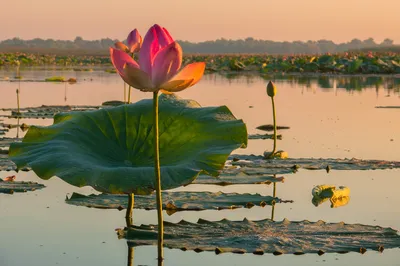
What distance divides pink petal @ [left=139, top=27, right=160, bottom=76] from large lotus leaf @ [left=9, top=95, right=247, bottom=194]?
1.64 feet

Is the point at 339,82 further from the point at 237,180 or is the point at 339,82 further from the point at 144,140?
the point at 144,140

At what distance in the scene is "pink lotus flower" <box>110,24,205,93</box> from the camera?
2.54 metres

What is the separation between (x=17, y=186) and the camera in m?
4.25

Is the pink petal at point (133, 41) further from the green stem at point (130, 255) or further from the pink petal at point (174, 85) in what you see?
the pink petal at point (174, 85)

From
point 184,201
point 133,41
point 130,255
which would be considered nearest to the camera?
point 130,255

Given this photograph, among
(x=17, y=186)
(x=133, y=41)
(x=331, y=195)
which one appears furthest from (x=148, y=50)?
(x=133, y=41)

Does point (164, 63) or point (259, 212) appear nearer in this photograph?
point (164, 63)

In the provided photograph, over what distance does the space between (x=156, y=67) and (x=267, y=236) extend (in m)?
0.90

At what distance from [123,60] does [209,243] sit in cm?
85

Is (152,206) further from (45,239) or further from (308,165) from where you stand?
(308,165)

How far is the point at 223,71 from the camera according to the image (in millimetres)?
26328

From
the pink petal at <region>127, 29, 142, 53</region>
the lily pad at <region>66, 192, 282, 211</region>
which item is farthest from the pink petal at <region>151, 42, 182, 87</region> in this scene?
the pink petal at <region>127, 29, 142, 53</region>

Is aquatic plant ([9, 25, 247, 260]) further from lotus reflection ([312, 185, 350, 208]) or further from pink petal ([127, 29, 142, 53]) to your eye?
pink petal ([127, 29, 142, 53])


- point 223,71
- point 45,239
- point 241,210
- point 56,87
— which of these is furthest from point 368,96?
point 223,71
